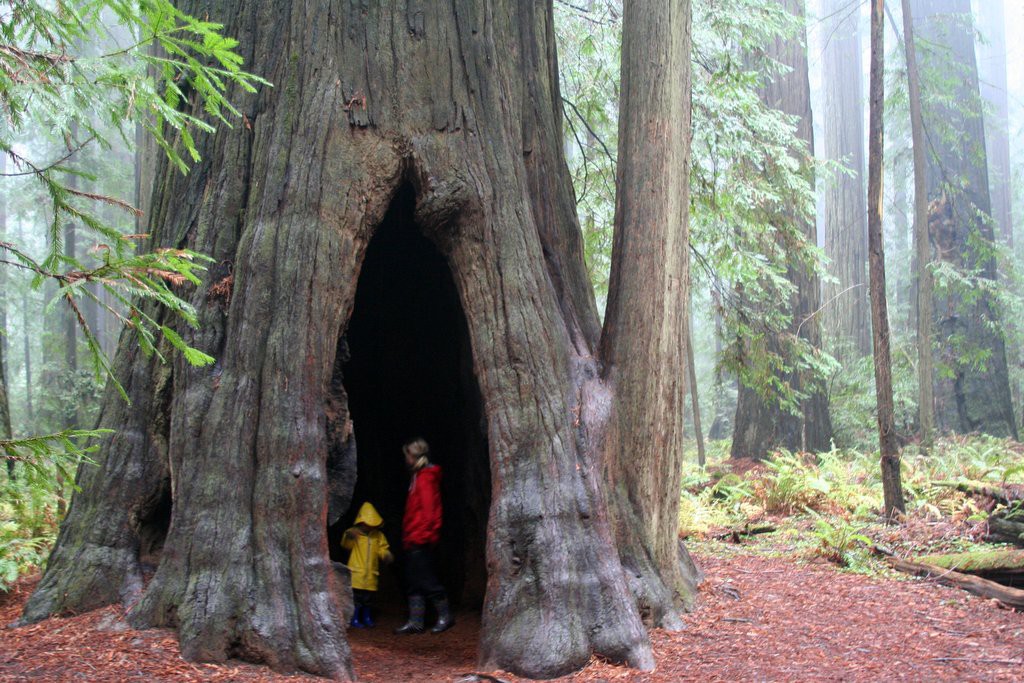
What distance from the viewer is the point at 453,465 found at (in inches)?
335

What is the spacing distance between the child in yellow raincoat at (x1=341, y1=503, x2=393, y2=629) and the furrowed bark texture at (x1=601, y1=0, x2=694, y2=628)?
2.44m

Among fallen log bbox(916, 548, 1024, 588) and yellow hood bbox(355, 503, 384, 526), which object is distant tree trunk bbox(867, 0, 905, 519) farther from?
yellow hood bbox(355, 503, 384, 526)

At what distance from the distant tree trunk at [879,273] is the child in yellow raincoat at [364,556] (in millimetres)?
5847

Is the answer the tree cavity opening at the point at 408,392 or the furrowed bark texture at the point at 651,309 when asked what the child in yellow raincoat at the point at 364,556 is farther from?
the furrowed bark texture at the point at 651,309

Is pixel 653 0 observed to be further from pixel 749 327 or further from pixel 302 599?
pixel 302 599

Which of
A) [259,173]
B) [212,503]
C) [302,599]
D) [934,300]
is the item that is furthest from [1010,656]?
[934,300]

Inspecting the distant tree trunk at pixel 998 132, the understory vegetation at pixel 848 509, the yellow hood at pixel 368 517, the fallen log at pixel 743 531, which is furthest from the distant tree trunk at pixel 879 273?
the distant tree trunk at pixel 998 132

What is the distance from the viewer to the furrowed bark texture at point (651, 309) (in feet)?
20.5

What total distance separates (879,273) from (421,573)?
635 cm

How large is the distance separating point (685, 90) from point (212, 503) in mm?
5178

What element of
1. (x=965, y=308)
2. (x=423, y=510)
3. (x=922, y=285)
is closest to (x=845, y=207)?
(x=965, y=308)

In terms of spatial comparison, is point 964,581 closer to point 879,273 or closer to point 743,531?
point 743,531

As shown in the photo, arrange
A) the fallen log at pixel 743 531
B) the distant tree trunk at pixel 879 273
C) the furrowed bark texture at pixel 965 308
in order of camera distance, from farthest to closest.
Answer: the furrowed bark texture at pixel 965 308 < the fallen log at pixel 743 531 < the distant tree trunk at pixel 879 273

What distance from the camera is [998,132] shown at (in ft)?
119
